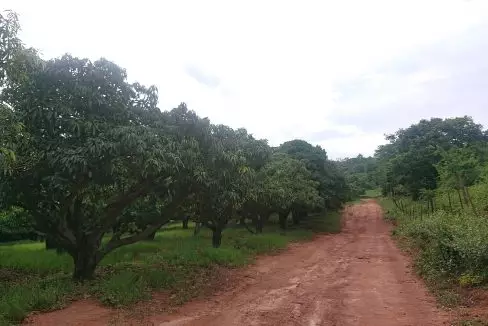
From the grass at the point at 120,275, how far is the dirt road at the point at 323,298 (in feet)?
4.02

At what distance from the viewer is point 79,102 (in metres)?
10.6

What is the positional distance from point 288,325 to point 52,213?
25.9ft

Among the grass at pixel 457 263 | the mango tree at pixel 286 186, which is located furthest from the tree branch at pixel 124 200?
the mango tree at pixel 286 186

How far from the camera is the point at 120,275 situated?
12.5m

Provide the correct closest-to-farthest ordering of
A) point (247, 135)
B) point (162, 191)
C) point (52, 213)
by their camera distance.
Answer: point (52, 213) → point (162, 191) → point (247, 135)

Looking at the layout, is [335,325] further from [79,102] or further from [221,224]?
[221,224]

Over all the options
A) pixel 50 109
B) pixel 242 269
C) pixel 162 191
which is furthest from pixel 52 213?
pixel 242 269

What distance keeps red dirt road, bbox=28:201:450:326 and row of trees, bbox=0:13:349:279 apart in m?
2.79

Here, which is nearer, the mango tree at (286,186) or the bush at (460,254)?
the bush at (460,254)

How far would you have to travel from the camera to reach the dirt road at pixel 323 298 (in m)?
9.16

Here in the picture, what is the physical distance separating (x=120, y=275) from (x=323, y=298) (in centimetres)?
568

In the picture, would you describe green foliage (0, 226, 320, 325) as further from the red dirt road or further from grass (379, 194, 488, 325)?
grass (379, 194, 488, 325)

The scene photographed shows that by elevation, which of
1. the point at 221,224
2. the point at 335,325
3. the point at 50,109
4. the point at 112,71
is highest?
the point at 112,71

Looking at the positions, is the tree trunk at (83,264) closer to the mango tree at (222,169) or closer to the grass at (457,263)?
the mango tree at (222,169)
